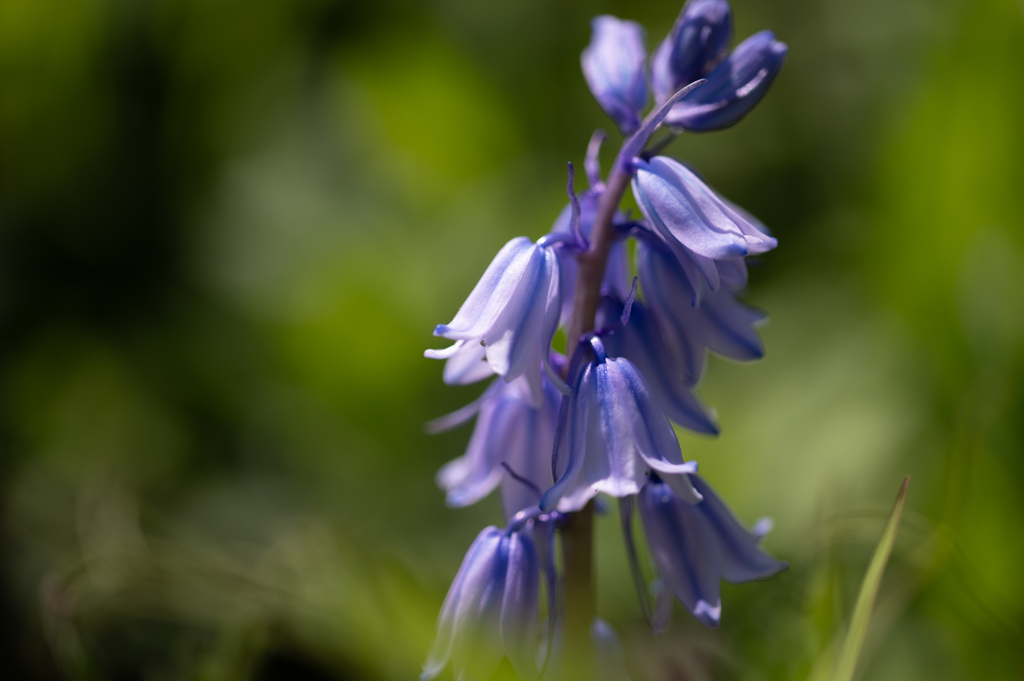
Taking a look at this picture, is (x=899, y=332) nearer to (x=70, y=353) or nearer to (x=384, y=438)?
(x=384, y=438)

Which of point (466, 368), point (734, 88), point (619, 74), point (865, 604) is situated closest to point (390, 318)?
point (466, 368)

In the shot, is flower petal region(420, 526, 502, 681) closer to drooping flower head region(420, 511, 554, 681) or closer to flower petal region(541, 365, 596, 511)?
drooping flower head region(420, 511, 554, 681)

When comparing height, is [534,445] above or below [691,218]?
below

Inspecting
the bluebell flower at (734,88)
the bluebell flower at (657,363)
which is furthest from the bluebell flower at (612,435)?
the bluebell flower at (734,88)

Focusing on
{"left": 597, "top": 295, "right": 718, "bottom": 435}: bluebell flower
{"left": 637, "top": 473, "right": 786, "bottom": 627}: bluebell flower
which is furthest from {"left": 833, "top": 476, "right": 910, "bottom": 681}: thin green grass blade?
{"left": 597, "top": 295, "right": 718, "bottom": 435}: bluebell flower

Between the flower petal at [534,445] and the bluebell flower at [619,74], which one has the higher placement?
the bluebell flower at [619,74]

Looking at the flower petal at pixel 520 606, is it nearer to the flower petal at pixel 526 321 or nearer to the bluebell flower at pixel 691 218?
the flower petal at pixel 526 321

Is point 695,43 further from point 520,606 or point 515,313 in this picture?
point 520,606
